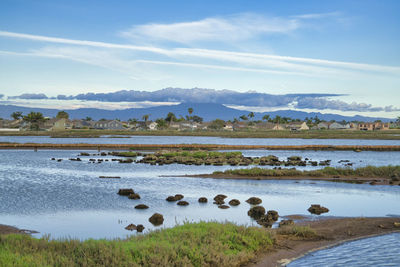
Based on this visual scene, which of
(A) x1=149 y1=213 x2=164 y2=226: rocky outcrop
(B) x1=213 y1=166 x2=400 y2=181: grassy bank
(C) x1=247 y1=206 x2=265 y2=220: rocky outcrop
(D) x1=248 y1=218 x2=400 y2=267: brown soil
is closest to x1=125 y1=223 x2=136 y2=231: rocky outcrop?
(A) x1=149 y1=213 x2=164 y2=226: rocky outcrop

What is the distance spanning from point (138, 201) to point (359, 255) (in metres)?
15.7

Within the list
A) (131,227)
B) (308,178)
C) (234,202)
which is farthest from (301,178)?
(131,227)

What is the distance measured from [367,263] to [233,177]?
1066 inches

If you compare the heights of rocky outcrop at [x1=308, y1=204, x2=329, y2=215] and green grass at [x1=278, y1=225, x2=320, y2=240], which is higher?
green grass at [x1=278, y1=225, x2=320, y2=240]

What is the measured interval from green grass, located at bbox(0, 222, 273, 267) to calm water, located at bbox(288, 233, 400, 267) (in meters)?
1.82

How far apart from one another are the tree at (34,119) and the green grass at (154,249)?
188 meters

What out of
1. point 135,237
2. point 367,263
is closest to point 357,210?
point 367,263

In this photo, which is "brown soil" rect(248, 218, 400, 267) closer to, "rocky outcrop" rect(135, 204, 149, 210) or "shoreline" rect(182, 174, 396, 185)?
"rocky outcrop" rect(135, 204, 149, 210)

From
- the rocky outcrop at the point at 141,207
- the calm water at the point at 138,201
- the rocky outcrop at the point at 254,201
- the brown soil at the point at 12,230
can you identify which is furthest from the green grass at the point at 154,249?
the rocky outcrop at the point at 254,201

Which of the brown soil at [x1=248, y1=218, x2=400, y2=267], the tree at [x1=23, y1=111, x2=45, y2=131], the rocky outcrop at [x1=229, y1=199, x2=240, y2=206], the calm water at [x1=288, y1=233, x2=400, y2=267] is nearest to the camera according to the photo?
the calm water at [x1=288, y1=233, x2=400, y2=267]

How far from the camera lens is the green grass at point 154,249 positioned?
36.2ft

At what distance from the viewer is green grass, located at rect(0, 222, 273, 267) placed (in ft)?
36.2

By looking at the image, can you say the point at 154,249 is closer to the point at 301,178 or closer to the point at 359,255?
the point at 359,255

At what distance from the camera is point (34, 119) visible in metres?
188
